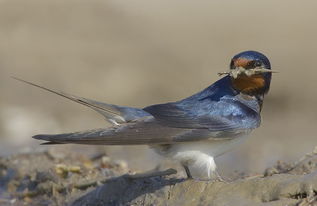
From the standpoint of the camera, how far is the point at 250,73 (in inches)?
203

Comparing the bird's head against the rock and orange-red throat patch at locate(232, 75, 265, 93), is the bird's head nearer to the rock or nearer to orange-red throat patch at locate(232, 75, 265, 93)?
orange-red throat patch at locate(232, 75, 265, 93)

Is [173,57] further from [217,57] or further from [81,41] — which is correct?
[81,41]

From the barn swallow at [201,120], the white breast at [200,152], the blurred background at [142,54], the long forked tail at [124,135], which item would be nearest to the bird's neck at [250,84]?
the barn swallow at [201,120]

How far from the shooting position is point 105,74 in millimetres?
11789

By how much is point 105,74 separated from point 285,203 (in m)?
7.66

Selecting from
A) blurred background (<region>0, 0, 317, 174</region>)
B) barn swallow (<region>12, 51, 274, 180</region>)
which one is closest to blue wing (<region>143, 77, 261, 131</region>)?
barn swallow (<region>12, 51, 274, 180</region>)

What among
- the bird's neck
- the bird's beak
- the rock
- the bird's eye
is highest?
the bird's eye

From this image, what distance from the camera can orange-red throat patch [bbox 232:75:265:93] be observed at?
17.0 feet

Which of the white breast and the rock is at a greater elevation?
the white breast

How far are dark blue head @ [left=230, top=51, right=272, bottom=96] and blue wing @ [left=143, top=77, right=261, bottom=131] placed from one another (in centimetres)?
7

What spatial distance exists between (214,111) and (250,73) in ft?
1.00

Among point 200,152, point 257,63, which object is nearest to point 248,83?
point 257,63

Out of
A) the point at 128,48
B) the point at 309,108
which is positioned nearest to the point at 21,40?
the point at 128,48

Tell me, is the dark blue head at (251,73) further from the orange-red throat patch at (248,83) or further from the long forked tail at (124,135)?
the long forked tail at (124,135)
